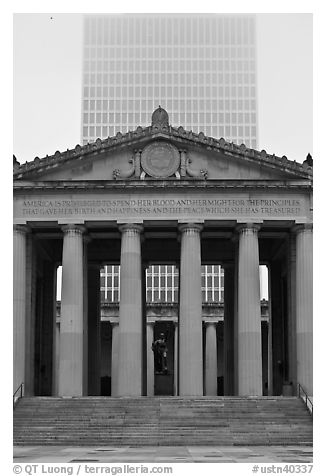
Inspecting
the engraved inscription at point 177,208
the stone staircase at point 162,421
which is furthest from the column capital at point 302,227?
the stone staircase at point 162,421

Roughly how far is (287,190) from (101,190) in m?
11.1

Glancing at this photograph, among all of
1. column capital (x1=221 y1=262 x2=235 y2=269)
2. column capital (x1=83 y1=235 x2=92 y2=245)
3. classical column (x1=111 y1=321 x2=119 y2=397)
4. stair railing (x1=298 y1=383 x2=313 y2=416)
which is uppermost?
column capital (x1=83 y1=235 x2=92 y2=245)

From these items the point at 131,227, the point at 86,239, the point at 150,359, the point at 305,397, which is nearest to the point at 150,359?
the point at 150,359

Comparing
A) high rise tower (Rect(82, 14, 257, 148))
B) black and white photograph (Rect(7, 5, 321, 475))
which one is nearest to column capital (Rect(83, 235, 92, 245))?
black and white photograph (Rect(7, 5, 321, 475))

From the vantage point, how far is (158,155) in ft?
177

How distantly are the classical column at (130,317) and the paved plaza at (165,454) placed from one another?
12.0m

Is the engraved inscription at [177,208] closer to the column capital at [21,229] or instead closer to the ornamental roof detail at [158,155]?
the column capital at [21,229]

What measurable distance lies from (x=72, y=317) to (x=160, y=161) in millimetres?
10644

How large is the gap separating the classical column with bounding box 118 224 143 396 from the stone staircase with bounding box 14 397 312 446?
330cm

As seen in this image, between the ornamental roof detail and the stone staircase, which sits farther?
the ornamental roof detail

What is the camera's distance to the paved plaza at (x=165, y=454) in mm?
30141

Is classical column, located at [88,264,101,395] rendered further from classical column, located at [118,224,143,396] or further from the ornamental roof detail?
the ornamental roof detail

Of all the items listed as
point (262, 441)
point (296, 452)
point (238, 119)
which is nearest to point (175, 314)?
A: point (262, 441)

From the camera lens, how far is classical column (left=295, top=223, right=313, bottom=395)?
5241 centimetres
